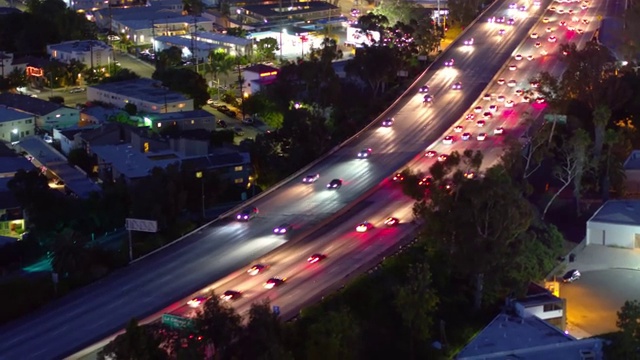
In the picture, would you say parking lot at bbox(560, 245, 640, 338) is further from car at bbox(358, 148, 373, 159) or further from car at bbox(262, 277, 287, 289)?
car at bbox(358, 148, 373, 159)

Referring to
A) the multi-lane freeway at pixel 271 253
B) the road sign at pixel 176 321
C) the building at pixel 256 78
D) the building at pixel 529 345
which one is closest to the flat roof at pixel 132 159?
the multi-lane freeway at pixel 271 253

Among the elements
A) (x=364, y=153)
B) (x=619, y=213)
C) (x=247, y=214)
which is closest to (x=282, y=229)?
(x=247, y=214)

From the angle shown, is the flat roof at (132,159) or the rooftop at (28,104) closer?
the flat roof at (132,159)

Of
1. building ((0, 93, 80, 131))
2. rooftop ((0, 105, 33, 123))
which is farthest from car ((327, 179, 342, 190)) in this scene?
rooftop ((0, 105, 33, 123))

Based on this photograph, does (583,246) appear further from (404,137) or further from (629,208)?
(404,137)

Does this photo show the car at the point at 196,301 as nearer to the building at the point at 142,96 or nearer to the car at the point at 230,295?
the car at the point at 230,295

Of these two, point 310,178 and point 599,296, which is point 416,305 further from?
point 310,178
